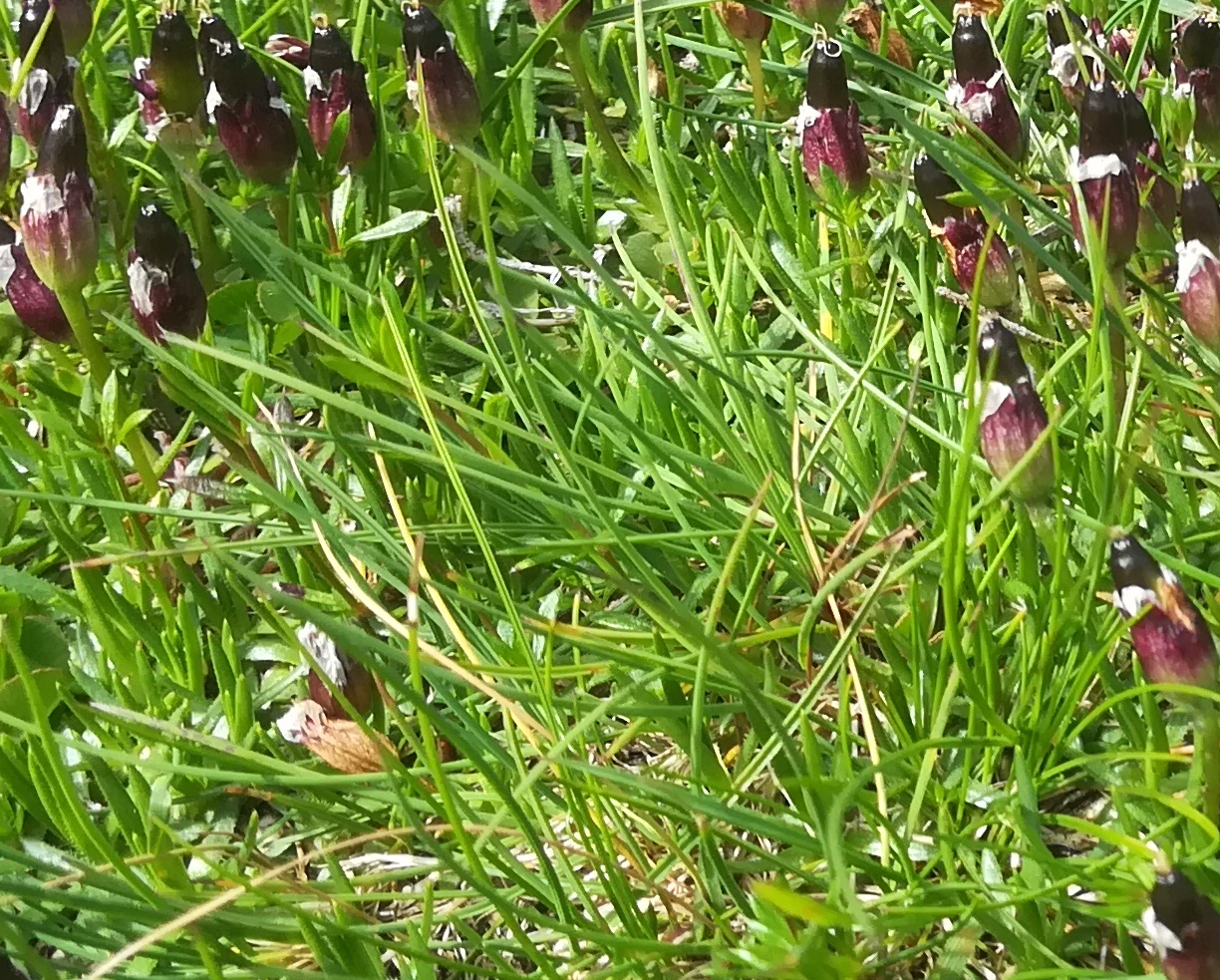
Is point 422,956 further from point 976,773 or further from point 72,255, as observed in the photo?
point 72,255

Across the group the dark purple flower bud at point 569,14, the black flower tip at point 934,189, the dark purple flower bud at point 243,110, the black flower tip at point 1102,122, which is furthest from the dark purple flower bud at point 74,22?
the black flower tip at point 1102,122

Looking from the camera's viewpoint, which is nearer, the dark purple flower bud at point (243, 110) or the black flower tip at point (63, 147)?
the black flower tip at point (63, 147)

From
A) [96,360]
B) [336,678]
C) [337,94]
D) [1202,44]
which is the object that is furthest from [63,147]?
[1202,44]

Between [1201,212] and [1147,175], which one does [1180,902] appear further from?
[1147,175]

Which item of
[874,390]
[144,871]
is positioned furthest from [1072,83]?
[144,871]

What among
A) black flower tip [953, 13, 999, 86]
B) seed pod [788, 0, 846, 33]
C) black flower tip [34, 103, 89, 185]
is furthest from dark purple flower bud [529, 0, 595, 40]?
black flower tip [34, 103, 89, 185]

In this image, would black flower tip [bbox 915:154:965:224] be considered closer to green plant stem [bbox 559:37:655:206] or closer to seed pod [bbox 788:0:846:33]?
seed pod [bbox 788:0:846:33]

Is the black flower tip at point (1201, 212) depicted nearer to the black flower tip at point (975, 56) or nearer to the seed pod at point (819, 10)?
the black flower tip at point (975, 56)
